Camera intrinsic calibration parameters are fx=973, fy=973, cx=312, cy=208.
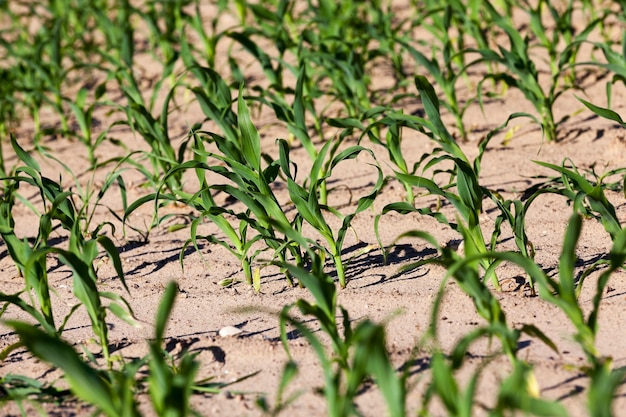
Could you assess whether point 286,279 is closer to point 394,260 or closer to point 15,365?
point 394,260

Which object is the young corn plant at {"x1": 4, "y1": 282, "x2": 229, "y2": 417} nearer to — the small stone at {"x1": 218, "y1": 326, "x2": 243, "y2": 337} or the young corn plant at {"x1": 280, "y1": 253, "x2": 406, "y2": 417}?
the young corn plant at {"x1": 280, "y1": 253, "x2": 406, "y2": 417}

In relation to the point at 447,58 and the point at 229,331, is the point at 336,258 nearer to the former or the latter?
the point at 229,331

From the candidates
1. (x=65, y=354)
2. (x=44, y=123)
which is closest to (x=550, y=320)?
(x=65, y=354)

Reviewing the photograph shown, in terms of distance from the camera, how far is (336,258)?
2.98m

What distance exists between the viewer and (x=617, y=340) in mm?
2508

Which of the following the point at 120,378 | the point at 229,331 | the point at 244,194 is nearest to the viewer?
the point at 120,378

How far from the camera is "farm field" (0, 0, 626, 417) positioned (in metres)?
2.16

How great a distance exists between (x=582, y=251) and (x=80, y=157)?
8.56 feet

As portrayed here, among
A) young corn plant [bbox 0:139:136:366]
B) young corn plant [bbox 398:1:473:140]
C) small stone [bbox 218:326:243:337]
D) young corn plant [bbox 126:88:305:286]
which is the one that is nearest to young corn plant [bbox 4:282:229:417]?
young corn plant [bbox 0:139:136:366]

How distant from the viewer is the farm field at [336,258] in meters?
2.16

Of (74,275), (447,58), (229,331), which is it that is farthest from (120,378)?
(447,58)

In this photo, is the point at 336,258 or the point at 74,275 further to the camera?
the point at 336,258

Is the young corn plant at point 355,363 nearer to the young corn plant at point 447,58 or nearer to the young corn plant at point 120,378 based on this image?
the young corn plant at point 120,378

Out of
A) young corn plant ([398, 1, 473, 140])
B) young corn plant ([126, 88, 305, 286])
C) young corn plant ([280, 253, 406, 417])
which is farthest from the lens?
young corn plant ([398, 1, 473, 140])
